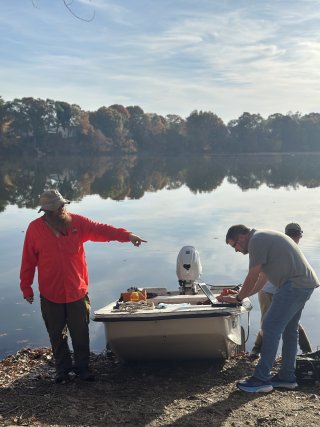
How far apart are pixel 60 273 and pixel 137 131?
102841mm

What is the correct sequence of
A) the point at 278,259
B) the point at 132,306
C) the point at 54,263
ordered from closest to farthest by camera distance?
1. the point at 278,259
2. the point at 54,263
3. the point at 132,306

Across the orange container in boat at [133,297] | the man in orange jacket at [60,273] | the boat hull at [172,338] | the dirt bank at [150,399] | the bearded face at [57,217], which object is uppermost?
the bearded face at [57,217]

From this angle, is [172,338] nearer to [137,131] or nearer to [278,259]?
[278,259]

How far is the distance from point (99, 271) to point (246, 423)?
313 inches

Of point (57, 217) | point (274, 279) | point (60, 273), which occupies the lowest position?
point (274, 279)

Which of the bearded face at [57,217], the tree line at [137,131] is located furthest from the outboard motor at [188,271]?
the tree line at [137,131]

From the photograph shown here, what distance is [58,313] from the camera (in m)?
5.81

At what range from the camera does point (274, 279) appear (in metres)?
5.39

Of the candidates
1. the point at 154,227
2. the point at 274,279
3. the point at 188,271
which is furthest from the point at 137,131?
the point at 274,279

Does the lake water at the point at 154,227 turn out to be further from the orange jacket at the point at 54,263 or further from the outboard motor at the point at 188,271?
the orange jacket at the point at 54,263

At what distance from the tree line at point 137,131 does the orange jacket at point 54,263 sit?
80402mm

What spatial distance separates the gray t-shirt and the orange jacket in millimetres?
1796

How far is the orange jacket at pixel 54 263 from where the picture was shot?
225 inches

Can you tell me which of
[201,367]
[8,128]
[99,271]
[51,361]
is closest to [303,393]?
[201,367]
